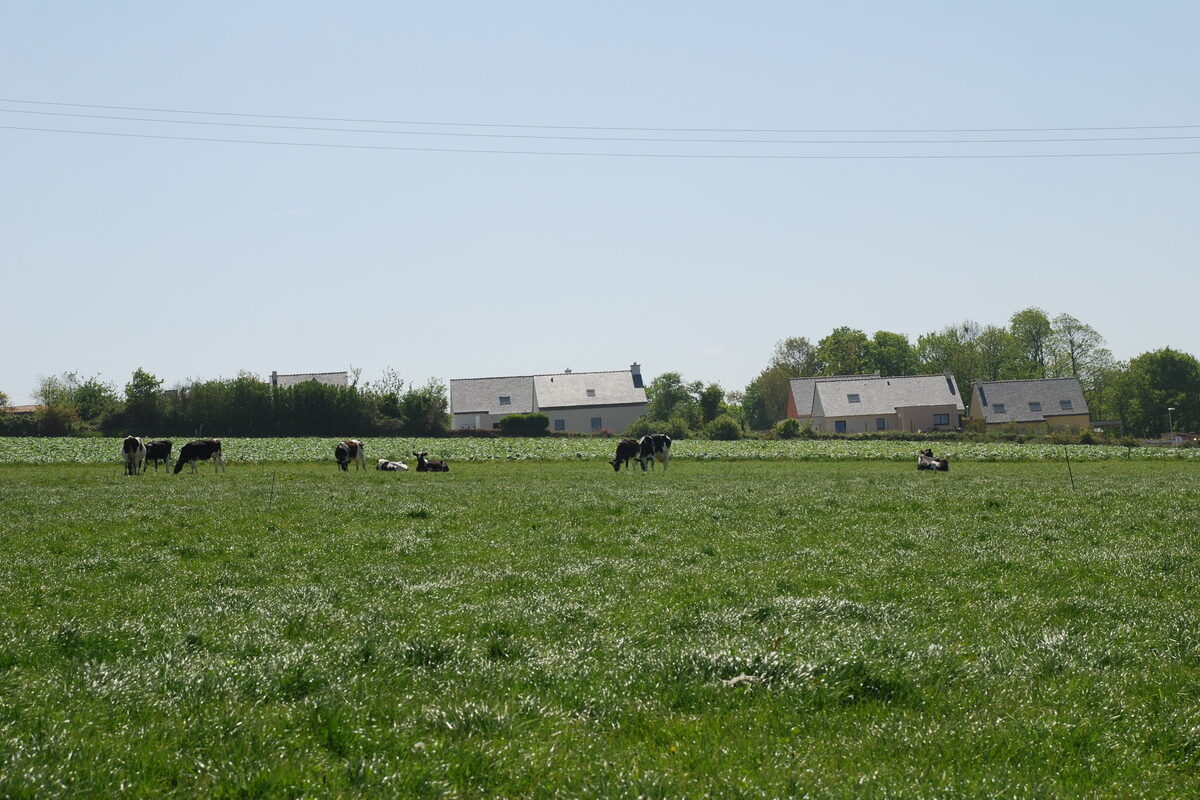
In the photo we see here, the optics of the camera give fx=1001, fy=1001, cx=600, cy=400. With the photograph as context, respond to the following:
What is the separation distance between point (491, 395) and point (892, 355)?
59993mm

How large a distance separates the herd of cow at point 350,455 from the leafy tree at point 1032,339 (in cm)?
9923

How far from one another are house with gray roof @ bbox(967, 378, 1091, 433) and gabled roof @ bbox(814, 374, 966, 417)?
14.3ft

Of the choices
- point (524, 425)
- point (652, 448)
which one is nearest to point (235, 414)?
point (524, 425)

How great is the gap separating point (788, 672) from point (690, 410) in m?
103

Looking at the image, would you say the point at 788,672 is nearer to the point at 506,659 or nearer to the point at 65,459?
the point at 506,659

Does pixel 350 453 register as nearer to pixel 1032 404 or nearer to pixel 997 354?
pixel 1032 404

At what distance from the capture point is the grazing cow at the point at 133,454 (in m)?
42.1

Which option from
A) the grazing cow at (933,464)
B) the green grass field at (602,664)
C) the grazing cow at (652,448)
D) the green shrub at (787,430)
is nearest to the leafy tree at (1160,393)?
the green shrub at (787,430)

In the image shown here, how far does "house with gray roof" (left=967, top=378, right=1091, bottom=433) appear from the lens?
381 ft

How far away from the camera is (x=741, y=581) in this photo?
1195cm

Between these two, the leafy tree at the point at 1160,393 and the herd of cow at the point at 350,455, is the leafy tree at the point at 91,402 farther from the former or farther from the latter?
the leafy tree at the point at 1160,393

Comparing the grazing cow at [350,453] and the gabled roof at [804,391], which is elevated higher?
the gabled roof at [804,391]

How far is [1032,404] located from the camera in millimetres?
117250

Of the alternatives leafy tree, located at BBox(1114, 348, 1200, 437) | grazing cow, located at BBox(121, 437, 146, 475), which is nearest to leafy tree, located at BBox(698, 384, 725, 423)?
leafy tree, located at BBox(1114, 348, 1200, 437)
